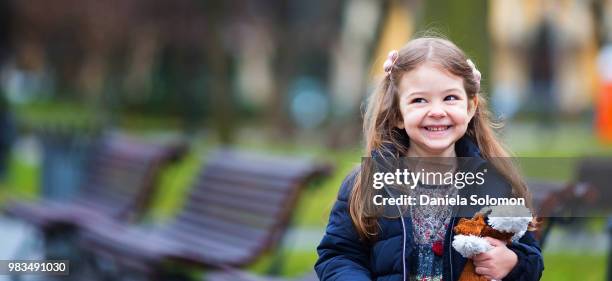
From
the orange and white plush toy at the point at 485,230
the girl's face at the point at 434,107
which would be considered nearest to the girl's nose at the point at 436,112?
the girl's face at the point at 434,107

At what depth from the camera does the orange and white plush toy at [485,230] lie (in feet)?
10.3

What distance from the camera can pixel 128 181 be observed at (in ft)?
28.0

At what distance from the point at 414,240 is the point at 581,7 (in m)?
29.9

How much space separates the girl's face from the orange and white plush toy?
0.80 feet

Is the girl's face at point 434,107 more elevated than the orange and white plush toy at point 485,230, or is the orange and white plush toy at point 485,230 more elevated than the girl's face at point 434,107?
the girl's face at point 434,107

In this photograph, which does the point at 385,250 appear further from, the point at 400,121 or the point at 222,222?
the point at 222,222

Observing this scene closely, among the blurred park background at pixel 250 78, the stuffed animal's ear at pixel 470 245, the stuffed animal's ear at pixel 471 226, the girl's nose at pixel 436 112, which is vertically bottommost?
the stuffed animal's ear at pixel 470 245

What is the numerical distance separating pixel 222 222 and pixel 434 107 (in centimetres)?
389

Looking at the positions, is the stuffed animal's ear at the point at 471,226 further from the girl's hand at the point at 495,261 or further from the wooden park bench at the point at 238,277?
the wooden park bench at the point at 238,277

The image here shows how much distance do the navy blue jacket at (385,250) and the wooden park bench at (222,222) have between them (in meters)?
2.48

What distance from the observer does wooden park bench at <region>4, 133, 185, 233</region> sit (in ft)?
25.7

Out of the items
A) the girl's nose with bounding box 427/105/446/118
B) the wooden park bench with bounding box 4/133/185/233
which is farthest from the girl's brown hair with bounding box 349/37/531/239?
the wooden park bench with bounding box 4/133/185/233

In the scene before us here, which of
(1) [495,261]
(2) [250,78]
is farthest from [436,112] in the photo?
(2) [250,78]

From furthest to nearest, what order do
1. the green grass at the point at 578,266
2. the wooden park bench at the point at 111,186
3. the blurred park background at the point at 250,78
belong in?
the blurred park background at the point at 250,78, the wooden park bench at the point at 111,186, the green grass at the point at 578,266
